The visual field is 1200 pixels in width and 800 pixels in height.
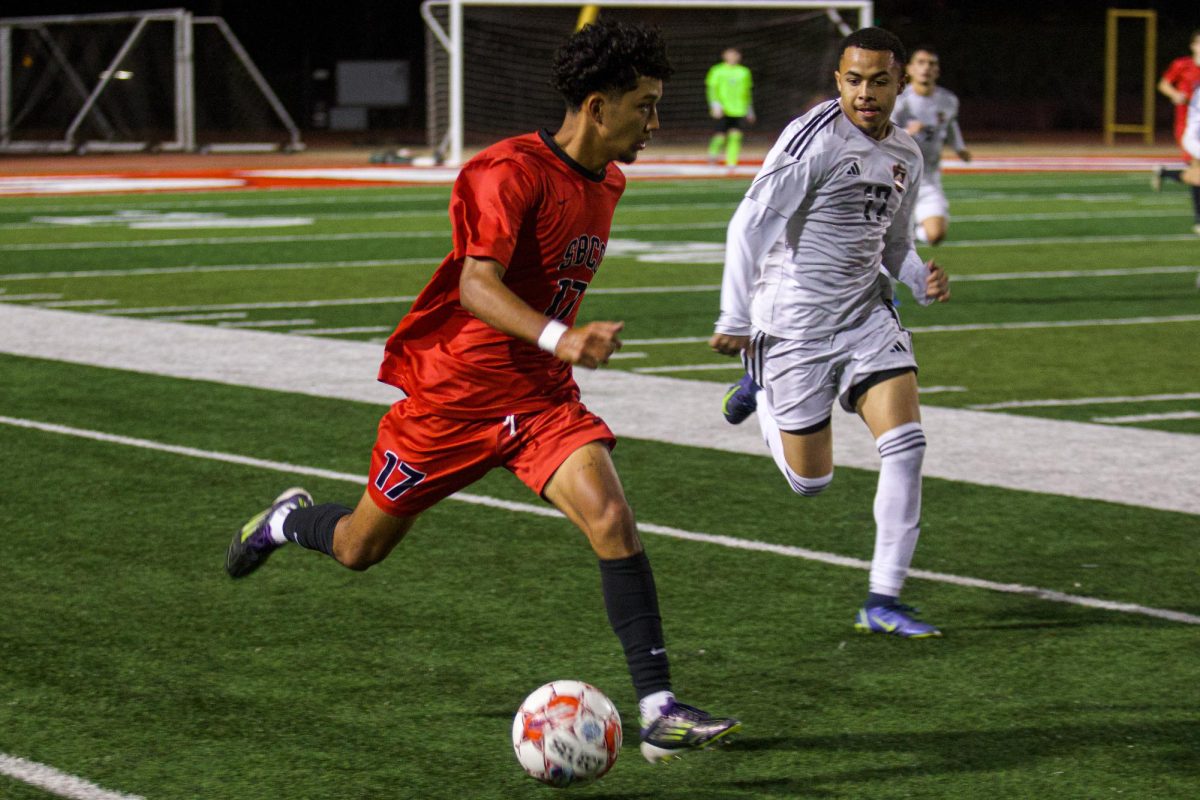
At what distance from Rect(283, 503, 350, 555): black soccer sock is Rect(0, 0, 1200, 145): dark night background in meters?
48.6

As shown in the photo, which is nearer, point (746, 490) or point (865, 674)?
point (865, 674)

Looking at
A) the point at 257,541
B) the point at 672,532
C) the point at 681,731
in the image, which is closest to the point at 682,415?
the point at 672,532

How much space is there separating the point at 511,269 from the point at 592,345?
2.26 feet

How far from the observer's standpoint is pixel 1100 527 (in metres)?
7.34

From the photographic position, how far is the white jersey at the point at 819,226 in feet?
20.0

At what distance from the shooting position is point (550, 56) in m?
36.8

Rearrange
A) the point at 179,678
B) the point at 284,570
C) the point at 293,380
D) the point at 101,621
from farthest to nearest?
the point at 293,380, the point at 284,570, the point at 101,621, the point at 179,678

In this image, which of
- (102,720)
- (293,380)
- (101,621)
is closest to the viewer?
(102,720)

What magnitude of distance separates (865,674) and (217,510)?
324 centimetres

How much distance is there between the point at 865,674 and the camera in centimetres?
547

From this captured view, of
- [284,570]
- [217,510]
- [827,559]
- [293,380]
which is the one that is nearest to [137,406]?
[293,380]

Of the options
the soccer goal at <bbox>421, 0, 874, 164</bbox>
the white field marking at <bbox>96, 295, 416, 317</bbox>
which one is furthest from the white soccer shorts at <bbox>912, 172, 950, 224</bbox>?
the soccer goal at <bbox>421, 0, 874, 164</bbox>

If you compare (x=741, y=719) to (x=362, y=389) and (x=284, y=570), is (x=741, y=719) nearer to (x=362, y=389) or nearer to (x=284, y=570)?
(x=284, y=570)

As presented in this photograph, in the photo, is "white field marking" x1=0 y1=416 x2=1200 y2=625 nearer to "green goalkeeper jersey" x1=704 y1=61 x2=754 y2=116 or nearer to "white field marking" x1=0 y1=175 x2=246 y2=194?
"white field marking" x1=0 y1=175 x2=246 y2=194
